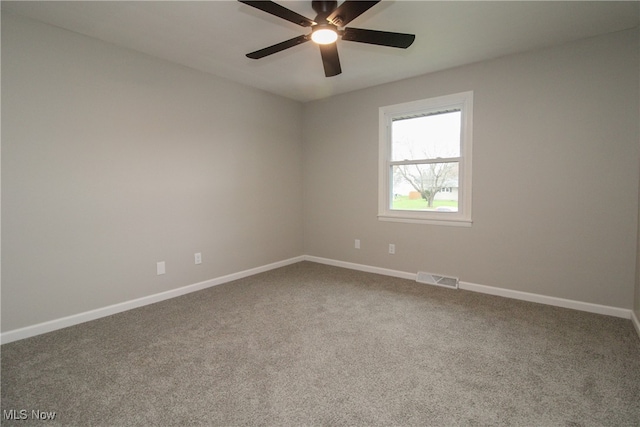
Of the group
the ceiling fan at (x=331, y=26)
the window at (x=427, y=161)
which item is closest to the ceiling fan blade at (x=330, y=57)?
the ceiling fan at (x=331, y=26)

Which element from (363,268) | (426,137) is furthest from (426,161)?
(363,268)

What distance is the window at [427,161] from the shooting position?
3.33m

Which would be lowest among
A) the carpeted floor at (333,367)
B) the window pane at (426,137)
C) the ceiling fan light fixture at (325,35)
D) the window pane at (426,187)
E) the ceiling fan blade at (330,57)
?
the carpeted floor at (333,367)

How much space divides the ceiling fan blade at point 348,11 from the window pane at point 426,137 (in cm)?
202

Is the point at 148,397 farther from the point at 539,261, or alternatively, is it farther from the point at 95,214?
the point at 539,261

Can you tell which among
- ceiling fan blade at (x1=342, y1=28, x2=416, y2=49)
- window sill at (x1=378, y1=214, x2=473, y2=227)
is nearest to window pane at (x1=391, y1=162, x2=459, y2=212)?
window sill at (x1=378, y1=214, x2=473, y2=227)

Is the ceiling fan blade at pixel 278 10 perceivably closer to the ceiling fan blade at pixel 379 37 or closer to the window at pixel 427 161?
the ceiling fan blade at pixel 379 37

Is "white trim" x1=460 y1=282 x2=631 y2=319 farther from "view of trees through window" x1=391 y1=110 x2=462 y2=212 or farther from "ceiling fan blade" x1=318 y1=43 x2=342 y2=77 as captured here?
"ceiling fan blade" x1=318 y1=43 x2=342 y2=77

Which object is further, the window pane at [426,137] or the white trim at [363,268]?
the white trim at [363,268]

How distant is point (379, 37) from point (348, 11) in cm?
33

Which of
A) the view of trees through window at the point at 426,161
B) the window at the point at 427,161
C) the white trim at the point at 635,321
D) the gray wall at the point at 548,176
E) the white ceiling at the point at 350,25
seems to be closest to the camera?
the white ceiling at the point at 350,25

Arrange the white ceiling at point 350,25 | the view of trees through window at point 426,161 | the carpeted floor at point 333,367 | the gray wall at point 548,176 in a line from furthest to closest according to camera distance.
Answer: the view of trees through window at point 426,161
the gray wall at point 548,176
the white ceiling at point 350,25
the carpeted floor at point 333,367

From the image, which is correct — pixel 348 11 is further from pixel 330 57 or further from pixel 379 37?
pixel 330 57

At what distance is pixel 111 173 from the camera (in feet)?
8.95
